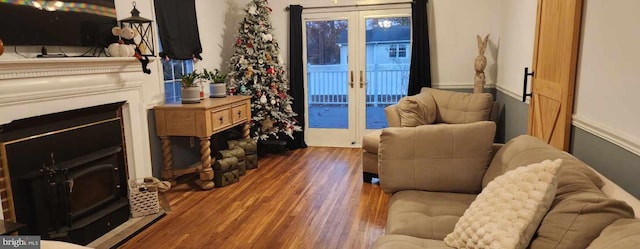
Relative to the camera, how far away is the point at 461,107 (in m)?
4.39

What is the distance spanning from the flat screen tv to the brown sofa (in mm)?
2349

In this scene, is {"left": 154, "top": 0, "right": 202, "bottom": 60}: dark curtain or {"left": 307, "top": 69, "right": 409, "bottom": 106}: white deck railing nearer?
{"left": 154, "top": 0, "right": 202, "bottom": 60}: dark curtain

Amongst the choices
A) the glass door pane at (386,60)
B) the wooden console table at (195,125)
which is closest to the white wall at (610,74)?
the wooden console table at (195,125)

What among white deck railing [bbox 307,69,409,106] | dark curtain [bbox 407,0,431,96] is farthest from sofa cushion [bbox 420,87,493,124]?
white deck railing [bbox 307,69,409,106]

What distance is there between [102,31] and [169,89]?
3.93 ft

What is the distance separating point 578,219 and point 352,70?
4404mm

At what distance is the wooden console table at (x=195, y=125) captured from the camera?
3.89 meters

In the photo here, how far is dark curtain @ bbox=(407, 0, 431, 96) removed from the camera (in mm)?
5145

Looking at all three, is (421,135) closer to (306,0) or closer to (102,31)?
(102,31)

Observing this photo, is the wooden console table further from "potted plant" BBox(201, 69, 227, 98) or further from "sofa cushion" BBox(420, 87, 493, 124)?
"sofa cushion" BBox(420, 87, 493, 124)

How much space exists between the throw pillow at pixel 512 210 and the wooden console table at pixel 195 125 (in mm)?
2757

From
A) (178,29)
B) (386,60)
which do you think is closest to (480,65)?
(386,60)

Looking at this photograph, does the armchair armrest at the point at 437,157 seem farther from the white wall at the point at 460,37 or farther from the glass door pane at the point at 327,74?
the glass door pane at the point at 327,74

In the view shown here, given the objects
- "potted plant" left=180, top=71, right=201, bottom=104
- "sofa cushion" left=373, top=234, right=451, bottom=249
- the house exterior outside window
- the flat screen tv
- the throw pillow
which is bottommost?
"sofa cushion" left=373, top=234, right=451, bottom=249
